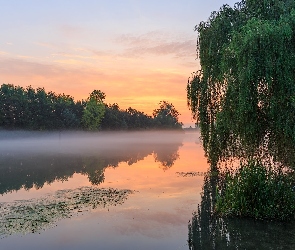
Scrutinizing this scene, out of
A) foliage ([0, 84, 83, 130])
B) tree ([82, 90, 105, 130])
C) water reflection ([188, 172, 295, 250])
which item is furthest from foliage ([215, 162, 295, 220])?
tree ([82, 90, 105, 130])

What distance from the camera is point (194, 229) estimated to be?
12352mm

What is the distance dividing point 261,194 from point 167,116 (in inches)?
6345

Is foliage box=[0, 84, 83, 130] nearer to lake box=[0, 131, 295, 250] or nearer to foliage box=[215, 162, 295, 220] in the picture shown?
lake box=[0, 131, 295, 250]

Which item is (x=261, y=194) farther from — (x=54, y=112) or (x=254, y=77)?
(x=54, y=112)

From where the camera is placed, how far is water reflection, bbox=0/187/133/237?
1292 centimetres

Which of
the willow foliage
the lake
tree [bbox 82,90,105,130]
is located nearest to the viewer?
the lake

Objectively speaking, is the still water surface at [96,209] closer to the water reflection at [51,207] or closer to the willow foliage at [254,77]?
the water reflection at [51,207]

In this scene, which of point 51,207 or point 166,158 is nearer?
point 51,207

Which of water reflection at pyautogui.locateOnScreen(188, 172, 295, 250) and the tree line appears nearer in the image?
water reflection at pyautogui.locateOnScreen(188, 172, 295, 250)

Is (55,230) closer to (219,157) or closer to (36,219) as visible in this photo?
(36,219)

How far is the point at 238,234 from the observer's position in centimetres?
1152

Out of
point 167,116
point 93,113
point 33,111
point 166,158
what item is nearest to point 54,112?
point 33,111

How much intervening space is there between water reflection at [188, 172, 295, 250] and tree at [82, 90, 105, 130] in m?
94.0

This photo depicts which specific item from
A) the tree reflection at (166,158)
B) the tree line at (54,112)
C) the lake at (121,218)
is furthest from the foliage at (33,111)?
the lake at (121,218)
